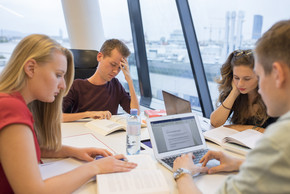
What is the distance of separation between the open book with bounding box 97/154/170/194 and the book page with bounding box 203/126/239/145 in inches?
21.7

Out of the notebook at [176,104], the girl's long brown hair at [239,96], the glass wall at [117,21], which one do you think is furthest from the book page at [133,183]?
the glass wall at [117,21]

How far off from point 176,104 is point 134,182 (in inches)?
26.7

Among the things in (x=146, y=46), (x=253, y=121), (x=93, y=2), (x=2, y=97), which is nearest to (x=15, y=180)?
(x=2, y=97)

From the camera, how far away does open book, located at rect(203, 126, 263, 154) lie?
118cm

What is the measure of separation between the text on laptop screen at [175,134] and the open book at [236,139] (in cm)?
21

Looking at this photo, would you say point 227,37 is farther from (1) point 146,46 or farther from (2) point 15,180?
(2) point 15,180

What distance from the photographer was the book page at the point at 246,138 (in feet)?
3.87

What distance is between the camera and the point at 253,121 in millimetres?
1552

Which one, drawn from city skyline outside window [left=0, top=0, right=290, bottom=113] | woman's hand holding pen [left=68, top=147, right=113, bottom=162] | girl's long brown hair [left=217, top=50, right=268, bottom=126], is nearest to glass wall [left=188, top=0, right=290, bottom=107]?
city skyline outside window [left=0, top=0, right=290, bottom=113]

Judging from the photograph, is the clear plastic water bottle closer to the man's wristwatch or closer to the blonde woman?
the blonde woman

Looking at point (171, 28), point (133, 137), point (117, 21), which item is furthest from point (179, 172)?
point (117, 21)

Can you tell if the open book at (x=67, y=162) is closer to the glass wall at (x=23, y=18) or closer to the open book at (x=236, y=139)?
the open book at (x=236, y=139)

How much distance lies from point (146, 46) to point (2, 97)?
2967 millimetres

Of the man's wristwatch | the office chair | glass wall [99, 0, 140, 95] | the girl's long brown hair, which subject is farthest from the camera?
glass wall [99, 0, 140, 95]
